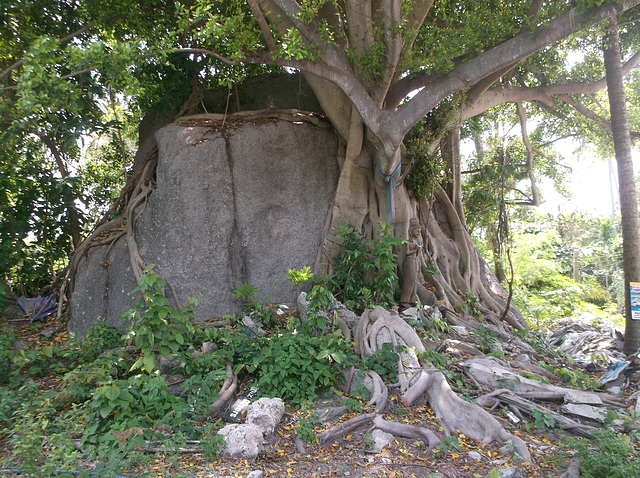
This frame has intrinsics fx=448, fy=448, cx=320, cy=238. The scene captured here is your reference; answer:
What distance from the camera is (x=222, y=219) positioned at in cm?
629

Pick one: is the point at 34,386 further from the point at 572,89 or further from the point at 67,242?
the point at 572,89

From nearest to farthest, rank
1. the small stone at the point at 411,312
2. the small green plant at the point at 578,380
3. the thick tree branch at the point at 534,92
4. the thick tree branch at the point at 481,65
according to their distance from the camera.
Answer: the small green plant at the point at 578,380, the thick tree branch at the point at 481,65, the small stone at the point at 411,312, the thick tree branch at the point at 534,92

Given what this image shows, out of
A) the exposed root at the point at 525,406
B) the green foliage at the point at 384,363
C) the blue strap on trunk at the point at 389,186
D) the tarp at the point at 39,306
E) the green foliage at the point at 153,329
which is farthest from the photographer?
the tarp at the point at 39,306

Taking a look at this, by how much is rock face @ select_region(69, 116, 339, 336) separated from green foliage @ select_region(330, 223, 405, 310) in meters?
0.63

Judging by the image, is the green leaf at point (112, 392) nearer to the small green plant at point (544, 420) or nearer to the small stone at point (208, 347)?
the small stone at point (208, 347)

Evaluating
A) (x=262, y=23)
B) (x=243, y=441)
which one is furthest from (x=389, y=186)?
(x=243, y=441)

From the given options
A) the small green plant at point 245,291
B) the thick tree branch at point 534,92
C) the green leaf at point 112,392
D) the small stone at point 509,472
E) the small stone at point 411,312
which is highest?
the thick tree branch at point 534,92

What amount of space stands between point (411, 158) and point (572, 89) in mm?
3452

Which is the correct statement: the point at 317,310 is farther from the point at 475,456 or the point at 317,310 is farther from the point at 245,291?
the point at 475,456

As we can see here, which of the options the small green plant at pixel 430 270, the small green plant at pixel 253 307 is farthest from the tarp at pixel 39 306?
the small green plant at pixel 430 270

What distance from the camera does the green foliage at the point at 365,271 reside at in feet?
18.6

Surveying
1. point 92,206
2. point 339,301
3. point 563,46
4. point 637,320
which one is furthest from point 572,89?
point 92,206

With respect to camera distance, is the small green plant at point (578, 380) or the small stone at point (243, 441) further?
the small green plant at point (578, 380)

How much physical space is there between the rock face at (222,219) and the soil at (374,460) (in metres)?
2.62
